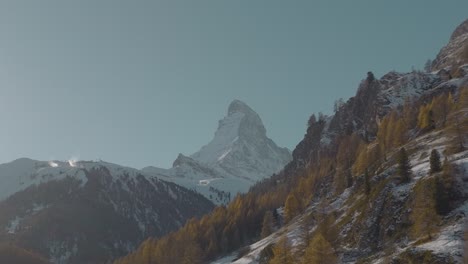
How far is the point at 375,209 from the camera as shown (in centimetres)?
9756

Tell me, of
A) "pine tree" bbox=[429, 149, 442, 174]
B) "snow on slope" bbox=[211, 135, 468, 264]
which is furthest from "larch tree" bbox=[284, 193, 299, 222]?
"pine tree" bbox=[429, 149, 442, 174]

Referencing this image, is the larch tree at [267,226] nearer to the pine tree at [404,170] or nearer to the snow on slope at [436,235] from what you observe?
the snow on slope at [436,235]

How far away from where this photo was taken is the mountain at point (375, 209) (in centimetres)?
7862

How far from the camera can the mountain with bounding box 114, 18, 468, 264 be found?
78.6m

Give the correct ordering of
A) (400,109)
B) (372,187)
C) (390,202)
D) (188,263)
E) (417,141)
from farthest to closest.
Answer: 1. (400,109)
2. (188,263)
3. (417,141)
4. (372,187)
5. (390,202)

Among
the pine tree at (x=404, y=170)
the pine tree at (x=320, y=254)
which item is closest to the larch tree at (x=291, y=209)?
the pine tree at (x=404, y=170)

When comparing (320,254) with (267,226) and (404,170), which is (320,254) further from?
(267,226)

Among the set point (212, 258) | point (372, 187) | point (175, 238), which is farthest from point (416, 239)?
point (175, 238)

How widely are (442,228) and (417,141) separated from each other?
58857mm

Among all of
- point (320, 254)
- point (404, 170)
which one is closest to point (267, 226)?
point (404, 170)

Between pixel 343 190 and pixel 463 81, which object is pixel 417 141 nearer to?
pixel 343 190

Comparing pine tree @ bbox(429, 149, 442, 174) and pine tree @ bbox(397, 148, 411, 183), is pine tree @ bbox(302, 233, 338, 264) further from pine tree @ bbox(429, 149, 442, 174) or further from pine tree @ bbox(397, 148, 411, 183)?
pine tree @ bbox(429, 149, 442, 174)

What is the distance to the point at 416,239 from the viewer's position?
77.7m

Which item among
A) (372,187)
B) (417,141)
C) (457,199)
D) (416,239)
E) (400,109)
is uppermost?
(400,109)
